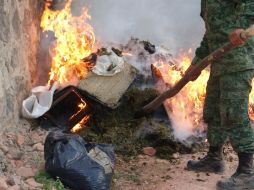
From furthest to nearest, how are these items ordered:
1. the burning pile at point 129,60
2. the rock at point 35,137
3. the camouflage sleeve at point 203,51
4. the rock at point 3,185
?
the burning pile at point 129,60 < the rock at point 35,137 < the camouflage sleeve at point 203,51 < the rock at point 3,185

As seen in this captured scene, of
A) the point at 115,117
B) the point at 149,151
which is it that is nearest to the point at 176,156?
the point at 149,151

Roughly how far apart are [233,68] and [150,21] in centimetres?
377

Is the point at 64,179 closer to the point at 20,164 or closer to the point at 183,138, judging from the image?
the point at 20,164

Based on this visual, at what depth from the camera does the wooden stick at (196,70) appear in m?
3.81

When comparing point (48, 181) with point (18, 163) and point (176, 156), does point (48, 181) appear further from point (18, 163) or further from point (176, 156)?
point (176, 156)

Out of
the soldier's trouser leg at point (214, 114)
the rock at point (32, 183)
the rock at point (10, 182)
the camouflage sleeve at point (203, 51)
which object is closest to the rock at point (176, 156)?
the soldier's trouser leg at point (214, 114)

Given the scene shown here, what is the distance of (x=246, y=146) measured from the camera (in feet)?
13.6

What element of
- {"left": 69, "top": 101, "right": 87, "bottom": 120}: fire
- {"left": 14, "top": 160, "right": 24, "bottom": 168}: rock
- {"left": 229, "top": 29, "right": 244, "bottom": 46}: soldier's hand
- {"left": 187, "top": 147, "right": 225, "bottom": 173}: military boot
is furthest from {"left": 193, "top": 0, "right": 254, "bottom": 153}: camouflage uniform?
{"left": 14, "top": 160, "right": 24, "bottom": 168}: rock

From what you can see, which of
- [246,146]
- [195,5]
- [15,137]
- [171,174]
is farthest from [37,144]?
[195,5]

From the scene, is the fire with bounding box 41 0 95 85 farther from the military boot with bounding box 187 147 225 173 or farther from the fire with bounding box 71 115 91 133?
the military boot with bounding box 187 147 225 173

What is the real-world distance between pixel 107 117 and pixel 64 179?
5.51ft

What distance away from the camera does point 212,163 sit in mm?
4750

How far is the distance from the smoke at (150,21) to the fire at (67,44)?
0.75 meters

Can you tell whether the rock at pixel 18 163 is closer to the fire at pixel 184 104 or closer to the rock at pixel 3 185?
the rock at pixel 3 185
